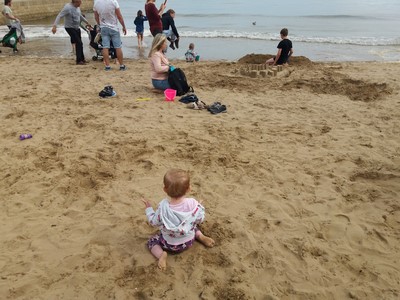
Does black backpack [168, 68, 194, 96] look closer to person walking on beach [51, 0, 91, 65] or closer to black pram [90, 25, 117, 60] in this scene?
black pram [90, 25, 117, 60]

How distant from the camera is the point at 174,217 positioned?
2.63m

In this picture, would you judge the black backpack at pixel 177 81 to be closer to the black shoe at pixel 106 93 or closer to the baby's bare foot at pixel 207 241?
the black shoe at pixel 106 93

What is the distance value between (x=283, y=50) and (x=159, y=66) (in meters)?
3.89

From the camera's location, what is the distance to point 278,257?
2.76 metres

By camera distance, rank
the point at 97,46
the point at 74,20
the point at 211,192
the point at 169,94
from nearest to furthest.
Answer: the point at 211,192, the point at 169,94, the point at 74,20, the point at 97,46

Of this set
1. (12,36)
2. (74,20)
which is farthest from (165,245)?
(12,36)

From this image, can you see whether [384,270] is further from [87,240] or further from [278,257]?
[87,240]

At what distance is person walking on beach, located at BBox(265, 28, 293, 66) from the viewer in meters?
8.83

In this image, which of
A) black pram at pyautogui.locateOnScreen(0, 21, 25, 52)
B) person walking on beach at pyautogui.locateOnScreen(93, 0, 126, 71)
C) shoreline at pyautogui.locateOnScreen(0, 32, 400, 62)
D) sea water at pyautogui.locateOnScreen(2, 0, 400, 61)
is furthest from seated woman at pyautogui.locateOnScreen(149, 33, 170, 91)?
black pram at pyautogui.locateOnScreen(0, 21, 25, 52)

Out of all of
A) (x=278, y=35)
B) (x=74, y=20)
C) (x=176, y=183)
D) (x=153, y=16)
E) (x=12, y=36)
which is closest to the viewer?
(x=176, y=183)

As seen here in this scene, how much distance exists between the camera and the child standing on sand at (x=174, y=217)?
2.55 meters

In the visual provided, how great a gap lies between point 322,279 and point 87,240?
1.92 metres

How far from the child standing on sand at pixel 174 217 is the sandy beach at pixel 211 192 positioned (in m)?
0.11

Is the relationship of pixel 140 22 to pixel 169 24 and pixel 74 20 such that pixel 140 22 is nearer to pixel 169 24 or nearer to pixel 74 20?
pixel 169 24
